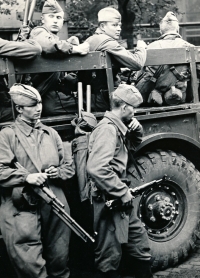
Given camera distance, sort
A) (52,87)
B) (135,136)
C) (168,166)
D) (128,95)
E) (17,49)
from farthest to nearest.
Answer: (168,166)
(52,87)
(135,136)
(128,95)
(17,49)

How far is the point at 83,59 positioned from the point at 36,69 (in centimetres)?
51

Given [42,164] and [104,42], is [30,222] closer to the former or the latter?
[42,164]

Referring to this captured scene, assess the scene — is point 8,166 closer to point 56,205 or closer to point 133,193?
point 56,205

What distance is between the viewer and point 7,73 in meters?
4.65

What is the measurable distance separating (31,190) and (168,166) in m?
1.66

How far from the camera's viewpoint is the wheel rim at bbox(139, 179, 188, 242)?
542 cm

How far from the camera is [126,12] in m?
10.7

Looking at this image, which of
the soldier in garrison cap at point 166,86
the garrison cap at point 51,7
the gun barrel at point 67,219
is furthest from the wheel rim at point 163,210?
the garrison cap at point 51,7

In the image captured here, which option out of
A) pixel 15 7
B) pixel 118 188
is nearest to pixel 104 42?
pixel 118 188

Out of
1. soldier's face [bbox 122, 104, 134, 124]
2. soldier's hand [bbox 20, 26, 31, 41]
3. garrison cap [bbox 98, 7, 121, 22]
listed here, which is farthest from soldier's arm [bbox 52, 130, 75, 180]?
garrison cap [bbox 98, 7, 121, 22]

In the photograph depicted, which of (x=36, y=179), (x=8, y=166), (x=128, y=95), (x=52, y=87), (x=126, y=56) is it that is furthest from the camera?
(x=52, y=87)

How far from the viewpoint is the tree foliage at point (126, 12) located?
35.2ft

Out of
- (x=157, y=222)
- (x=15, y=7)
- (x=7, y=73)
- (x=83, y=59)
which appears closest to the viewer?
(x=7, y=73)

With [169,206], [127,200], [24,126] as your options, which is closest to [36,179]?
[24,126]
